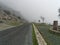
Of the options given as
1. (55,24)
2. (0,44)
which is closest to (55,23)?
(55,24)

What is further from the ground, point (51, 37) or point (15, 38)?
point (15, 38)

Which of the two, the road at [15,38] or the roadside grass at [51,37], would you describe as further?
the roadside grass at [51,37]

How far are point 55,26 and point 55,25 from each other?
0.93ft

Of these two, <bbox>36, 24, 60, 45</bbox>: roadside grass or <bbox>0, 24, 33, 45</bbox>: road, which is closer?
<bbox>0, 24, 33, 45</bbox>: road

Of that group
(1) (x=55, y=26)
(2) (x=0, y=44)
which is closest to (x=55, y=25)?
(1) (x=55, y=26)

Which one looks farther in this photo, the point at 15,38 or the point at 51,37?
the point at 51,37

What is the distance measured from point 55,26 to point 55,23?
0.97 m

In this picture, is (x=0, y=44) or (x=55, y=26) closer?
(x=0, y=44)

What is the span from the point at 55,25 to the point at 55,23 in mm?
697

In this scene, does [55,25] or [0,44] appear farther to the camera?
[55,25]

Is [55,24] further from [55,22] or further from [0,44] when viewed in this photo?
[0,44]

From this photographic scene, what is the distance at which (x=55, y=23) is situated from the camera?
4528cm

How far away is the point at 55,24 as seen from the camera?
4506 cm

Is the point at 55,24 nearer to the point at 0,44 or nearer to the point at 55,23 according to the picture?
the point at 55,23
